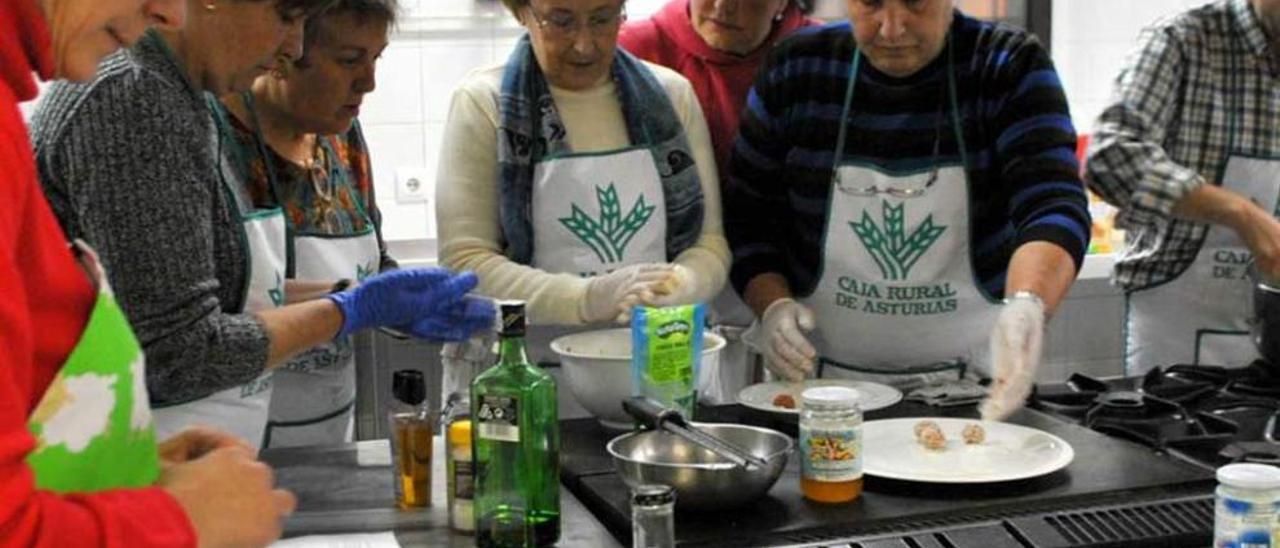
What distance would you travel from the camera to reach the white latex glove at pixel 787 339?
Result: 2.19m

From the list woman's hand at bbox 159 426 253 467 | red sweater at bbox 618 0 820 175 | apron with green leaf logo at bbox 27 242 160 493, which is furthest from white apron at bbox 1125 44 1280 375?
apron with green leaf logo at bbox 27 242 160 493

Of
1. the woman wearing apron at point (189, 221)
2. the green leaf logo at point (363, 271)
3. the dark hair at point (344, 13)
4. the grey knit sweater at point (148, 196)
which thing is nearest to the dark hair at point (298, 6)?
the woman wearing apron at point (189, 221)

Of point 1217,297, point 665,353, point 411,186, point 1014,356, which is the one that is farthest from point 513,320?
point 411,186

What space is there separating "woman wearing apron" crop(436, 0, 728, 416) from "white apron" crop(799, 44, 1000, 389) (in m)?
0.22

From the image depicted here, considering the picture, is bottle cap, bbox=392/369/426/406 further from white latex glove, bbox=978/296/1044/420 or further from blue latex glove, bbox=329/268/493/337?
white latex glove, bbox=978/296/1044/420

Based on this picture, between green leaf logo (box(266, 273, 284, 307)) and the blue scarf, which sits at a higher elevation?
the blue scarf

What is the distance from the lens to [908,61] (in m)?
2.34

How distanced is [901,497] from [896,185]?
0.87 metres

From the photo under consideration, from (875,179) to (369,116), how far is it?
1644 millimetres

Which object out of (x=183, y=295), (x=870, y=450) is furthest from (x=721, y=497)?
(x=183, y=295)

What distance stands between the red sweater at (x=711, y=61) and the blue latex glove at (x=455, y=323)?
80 cm

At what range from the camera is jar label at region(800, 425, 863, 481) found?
154 cm

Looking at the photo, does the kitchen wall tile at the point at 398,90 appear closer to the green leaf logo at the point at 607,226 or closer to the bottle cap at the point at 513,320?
the green leaf logo at the point at 607,226

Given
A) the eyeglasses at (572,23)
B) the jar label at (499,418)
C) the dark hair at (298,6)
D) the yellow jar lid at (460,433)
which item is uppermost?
the eyeglasses at (572,23)
